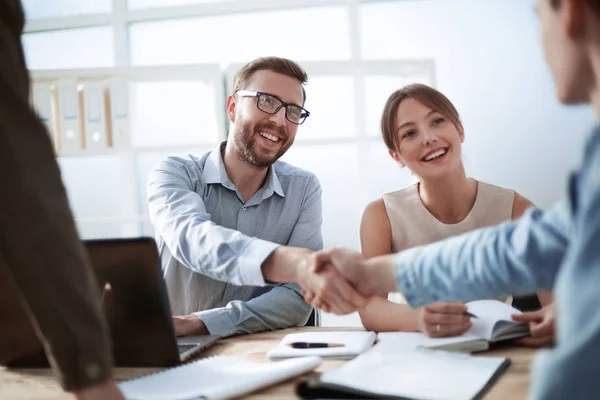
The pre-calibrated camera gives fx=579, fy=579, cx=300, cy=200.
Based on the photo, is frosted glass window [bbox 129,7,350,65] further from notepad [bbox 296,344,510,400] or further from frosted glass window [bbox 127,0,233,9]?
notepad [bbox 296,344,510,400]

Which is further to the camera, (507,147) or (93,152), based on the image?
(507,147)

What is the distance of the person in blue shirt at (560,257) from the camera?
610 millimetres

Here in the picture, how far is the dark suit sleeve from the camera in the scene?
0.72m

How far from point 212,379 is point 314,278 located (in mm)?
493

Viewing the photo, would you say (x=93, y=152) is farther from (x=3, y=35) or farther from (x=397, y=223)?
(x=3, y=35)

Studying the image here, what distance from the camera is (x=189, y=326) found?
1666 mm

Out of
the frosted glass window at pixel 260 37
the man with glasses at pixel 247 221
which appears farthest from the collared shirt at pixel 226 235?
the frosted glass window at pixel 260 37

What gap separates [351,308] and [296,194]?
0.91 metres

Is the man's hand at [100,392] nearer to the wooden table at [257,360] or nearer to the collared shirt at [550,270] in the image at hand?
the wooden table at [257,360]

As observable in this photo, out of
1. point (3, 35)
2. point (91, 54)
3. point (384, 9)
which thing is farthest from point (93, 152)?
point (3, 35)

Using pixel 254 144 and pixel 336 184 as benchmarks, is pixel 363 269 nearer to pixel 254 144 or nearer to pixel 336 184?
pixel 254 144

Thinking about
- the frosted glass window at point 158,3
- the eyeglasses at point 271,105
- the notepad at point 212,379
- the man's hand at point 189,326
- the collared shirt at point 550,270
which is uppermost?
the frosted glass window at point 158,3

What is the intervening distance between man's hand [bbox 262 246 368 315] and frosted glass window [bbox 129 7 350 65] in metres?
3.02

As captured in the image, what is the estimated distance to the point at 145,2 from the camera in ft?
14.8
